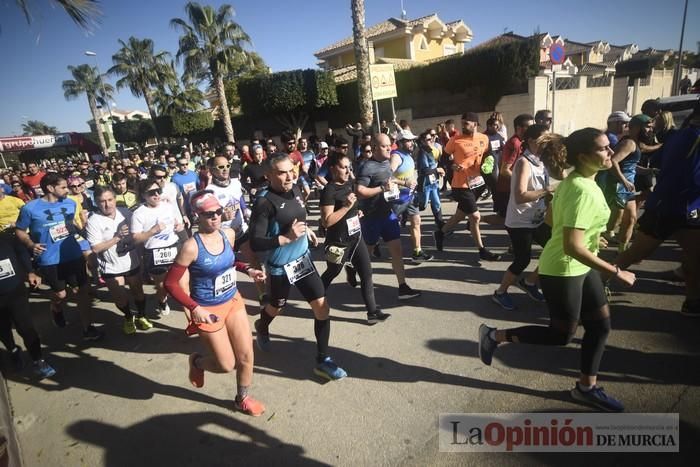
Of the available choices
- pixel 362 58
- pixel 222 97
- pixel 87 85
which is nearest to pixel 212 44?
pixel 222 97

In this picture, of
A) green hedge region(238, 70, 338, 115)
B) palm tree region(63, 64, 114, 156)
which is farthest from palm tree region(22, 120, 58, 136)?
green hedge region(238, 70, 338, 115)

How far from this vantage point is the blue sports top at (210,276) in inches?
109

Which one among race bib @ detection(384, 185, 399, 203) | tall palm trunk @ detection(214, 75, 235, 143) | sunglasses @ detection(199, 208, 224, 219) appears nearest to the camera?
sunglasses @ detection(199, 208, 224, 219)

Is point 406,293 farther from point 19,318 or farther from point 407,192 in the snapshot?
point 19,318

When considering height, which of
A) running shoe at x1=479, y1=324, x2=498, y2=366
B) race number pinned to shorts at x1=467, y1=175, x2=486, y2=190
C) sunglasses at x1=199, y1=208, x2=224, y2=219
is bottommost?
running shoe at x1=479, y1=324, x2=498, y2=366

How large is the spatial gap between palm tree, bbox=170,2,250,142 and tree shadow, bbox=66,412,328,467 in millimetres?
22803

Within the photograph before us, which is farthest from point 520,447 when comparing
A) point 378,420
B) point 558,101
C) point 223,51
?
point 223,51

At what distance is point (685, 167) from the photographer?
3359mm

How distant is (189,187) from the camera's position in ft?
21.8

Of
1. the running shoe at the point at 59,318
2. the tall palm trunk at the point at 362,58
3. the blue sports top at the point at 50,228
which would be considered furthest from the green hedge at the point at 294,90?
the running shoe at the point at 59,318

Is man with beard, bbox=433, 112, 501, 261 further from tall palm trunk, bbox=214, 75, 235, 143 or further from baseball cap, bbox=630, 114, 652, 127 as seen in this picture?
tall palm trunk, bbox=214, 75, 235, 143

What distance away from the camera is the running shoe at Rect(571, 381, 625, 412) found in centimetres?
263

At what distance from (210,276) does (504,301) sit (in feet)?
10.3

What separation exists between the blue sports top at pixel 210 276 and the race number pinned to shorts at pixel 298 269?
1.60 feet
